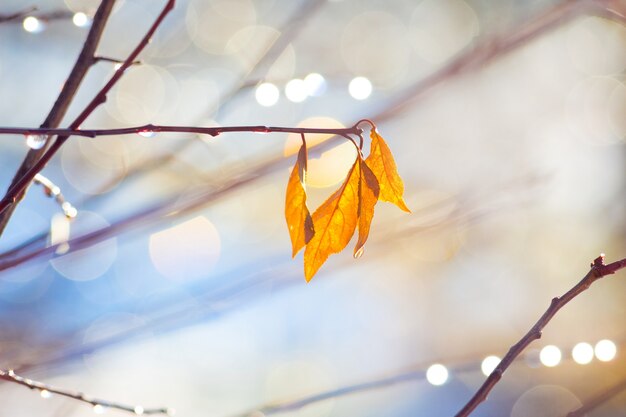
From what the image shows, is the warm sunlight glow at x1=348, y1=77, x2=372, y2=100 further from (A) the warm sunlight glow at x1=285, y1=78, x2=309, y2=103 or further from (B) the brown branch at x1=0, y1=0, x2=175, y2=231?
(B) the brown branch at x1=0, y1=0, x2=175, y2=231

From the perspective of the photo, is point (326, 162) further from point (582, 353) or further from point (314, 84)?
point (582, 353)

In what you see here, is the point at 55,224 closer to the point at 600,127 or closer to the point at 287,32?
the point at 287,32

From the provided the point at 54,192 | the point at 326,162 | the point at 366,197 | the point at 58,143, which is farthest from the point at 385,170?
the point at 326,162

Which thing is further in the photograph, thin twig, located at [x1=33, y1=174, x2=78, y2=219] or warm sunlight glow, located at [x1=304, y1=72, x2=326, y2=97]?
warm sunlight glow, located at [x1=304, y1=72, x2=326, y2=97]

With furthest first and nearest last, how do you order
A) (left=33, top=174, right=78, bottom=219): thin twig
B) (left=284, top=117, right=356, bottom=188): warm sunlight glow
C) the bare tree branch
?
(left=284, top=117, right=356, bottom=188): warm sunlight glow → (left=33, top=174, right=78, bottom=219): thin twig → the bare tree branch

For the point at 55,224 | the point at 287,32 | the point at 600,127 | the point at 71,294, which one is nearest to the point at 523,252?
the point at 600,127

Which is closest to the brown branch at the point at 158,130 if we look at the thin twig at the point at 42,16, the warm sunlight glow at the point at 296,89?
the thin twig at the point at 42,16

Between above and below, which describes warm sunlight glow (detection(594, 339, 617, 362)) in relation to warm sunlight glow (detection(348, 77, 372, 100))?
below

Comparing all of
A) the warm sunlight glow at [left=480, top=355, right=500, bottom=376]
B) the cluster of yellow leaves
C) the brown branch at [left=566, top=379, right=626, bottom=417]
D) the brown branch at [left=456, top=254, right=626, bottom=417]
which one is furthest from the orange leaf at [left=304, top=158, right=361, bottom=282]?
the warm sunlight glow at [left=480, top=355, right=500, bottom=376]
